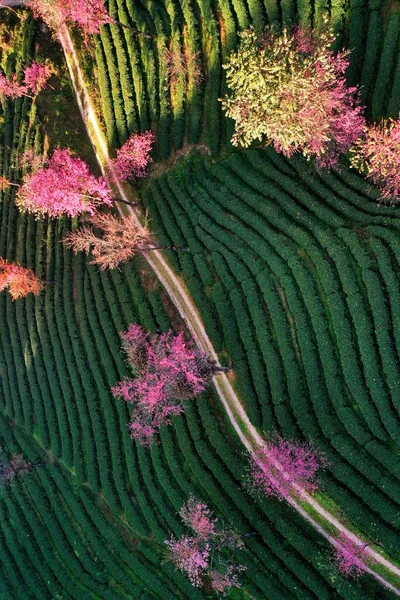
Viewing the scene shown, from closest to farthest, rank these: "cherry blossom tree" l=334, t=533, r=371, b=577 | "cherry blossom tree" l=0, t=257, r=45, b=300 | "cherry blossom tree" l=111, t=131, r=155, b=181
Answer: "cherry blossom tree" l=334, t=533, r=371, b=577 → "cherry blossom tree" l=111, t=131, r=155, b=181 → "cherry blossom tree" l=0, t=257, r=45, b=300

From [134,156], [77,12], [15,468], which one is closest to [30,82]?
[77,12]

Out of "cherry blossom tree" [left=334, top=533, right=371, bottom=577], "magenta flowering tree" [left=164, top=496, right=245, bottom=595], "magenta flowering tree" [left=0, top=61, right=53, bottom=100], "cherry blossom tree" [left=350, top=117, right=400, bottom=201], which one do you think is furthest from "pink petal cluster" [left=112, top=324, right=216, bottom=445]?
"magenta flowering tree" [left=0, top=61, right=53, bottom=100]

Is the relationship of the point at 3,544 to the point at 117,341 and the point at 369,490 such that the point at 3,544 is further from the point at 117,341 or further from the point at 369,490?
the point at 369,490

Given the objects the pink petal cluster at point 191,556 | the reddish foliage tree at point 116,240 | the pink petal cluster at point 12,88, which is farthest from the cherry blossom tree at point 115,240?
the pink petal cluster at point 191,556

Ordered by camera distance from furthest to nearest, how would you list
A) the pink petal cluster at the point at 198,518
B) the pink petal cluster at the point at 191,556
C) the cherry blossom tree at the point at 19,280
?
the cherry blossom tree at the point at 19,280 < the pink petal cluster at the point at 198,518 < the pink petal cluster at the point at 191,556

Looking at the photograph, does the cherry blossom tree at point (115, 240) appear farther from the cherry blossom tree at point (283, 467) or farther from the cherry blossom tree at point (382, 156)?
the cherry blossom tree at point (283, 467)

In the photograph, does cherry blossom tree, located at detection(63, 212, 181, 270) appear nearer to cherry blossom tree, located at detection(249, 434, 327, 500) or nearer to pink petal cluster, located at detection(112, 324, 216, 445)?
pink petal cluster, located at detection(112, 324, 216, 445)

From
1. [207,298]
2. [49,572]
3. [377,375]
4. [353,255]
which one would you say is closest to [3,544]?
[49,572]
